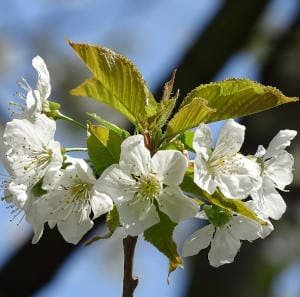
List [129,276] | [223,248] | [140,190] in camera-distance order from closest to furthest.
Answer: [129,276] → [140,190] → [223,248]

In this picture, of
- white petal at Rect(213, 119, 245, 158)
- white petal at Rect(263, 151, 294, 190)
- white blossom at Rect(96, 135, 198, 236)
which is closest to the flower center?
white blossom at Rect(96, 135, 198, 236)

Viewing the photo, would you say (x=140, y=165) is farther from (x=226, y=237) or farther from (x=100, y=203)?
(x=226, y=237)

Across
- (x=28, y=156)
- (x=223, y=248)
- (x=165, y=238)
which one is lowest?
(x=223, y=248)

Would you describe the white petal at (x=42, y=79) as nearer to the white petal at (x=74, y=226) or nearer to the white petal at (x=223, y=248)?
the white petal at (x=74, y=226)

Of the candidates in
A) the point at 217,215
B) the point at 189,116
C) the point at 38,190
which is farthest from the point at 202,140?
the point at 38,190

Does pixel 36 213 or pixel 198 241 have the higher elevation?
pixel 36 213

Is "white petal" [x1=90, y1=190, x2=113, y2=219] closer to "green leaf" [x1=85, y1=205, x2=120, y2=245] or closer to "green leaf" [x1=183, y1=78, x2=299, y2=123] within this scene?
"green leaf" [x1=85, y1=205, x2=120, y2=245]

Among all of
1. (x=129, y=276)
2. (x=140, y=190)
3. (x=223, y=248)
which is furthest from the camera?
(x=223, y=248)
